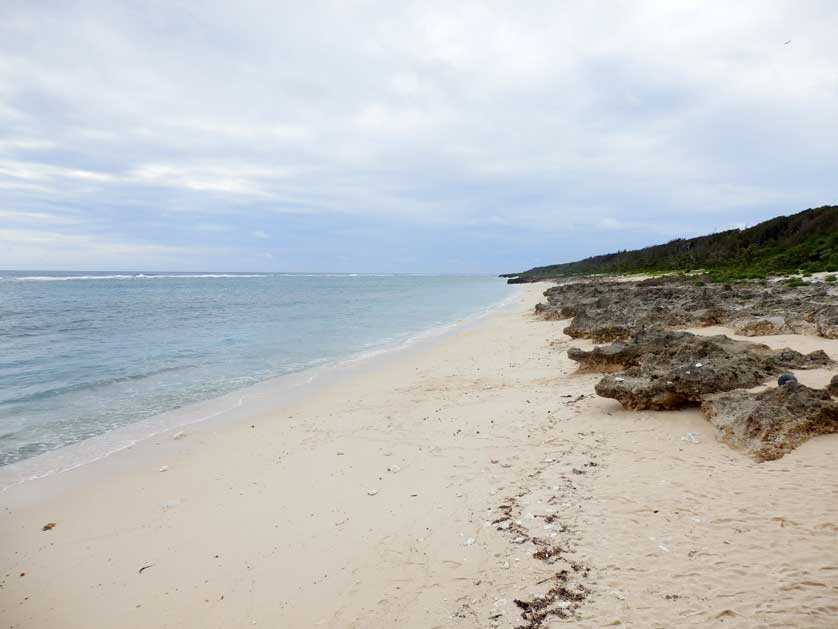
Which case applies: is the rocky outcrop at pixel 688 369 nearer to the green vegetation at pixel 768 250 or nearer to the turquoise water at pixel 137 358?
the turquoise water at pixel 137 358

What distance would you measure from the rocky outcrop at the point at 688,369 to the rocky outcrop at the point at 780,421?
1.06m

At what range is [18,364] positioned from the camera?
1347cm

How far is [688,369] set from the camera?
6.62 meters

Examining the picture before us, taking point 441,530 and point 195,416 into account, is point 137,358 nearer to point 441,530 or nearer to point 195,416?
point 195,416

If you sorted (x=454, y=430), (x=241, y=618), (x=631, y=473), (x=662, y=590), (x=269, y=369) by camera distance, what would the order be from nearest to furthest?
(x=662, y=590) → (x=241, y=618) → (x=631, y=473) → (x=454, y=430) → (x=269, y=369)

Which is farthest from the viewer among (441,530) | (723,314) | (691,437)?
(723,314)

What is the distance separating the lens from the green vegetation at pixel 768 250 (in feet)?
85.0

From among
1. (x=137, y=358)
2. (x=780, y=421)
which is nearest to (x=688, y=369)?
(x=780, y=421)

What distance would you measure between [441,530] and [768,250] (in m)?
41.0

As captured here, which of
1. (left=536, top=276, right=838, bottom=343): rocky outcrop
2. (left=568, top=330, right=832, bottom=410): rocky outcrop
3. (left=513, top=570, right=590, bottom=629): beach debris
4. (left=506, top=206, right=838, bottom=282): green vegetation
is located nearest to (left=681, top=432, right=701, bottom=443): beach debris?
(left=568, top=330, right=832, bottom=410): rocky outcrop

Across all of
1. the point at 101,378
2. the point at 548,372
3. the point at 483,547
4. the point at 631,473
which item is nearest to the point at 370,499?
the point at 483,547

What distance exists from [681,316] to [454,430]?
9.91 m

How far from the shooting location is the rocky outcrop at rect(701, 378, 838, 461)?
15.9 feet

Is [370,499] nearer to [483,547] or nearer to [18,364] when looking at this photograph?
[483,547]
